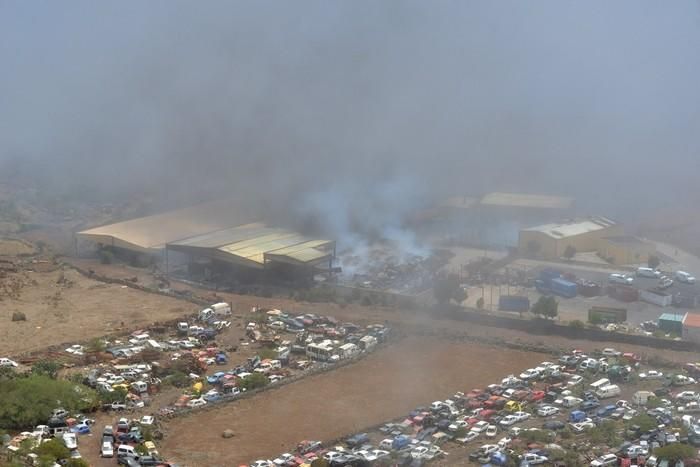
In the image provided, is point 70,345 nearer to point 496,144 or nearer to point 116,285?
point 116,285

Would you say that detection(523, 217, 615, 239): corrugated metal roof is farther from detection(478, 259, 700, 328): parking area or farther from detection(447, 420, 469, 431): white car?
detection(447, 420, 469, 431): white car

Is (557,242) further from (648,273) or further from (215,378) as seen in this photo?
(215,378)

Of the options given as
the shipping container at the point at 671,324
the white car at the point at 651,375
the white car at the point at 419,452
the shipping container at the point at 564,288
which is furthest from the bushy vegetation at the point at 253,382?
the shipping container at the point at 564,288

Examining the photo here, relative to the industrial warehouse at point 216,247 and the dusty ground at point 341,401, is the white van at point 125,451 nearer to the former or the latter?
the dusty ground at point 341,401

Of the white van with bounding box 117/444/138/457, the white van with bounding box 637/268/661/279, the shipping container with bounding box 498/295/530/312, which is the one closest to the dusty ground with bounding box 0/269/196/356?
the white van with bounding box 117/444/138/457

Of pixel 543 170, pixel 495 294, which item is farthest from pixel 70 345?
pixel 543 170

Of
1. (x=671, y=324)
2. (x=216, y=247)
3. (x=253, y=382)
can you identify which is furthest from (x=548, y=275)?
(x=253, y=382)
